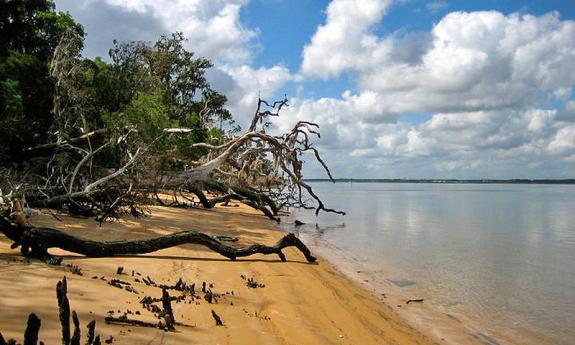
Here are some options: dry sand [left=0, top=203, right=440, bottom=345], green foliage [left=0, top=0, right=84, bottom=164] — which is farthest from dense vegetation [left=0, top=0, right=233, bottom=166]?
dry sand [left=0, top=203, right=440, bottom=345]

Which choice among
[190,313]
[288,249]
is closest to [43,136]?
[288,249]

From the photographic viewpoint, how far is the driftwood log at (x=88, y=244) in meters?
6.83

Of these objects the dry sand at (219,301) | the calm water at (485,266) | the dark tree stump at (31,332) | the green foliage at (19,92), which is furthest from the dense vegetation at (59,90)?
the dark tree stump at (31,332)

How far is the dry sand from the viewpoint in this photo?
15.2 ft

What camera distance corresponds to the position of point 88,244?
25.3 ft

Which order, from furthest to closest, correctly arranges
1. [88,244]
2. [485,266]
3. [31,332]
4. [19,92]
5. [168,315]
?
1. [485,266]
2. [19,92]
3. [88,244]
4. [168,315]
5. [31,332]

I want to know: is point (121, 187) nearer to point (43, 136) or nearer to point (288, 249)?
point (43, 136)

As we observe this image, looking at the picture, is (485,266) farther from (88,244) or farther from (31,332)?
(31,332)

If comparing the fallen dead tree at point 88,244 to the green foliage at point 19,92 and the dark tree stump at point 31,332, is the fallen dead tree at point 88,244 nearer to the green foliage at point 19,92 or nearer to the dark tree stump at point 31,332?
the dark tree stump at point 31,332

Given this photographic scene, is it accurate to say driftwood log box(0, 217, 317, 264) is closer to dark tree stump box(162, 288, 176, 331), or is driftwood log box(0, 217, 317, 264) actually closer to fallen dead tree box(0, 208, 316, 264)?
fallen dead tree box(0, 208, 316, 264)

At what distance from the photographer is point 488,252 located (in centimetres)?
1694

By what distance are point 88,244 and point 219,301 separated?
282cm

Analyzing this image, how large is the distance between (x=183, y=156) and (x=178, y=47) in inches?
641

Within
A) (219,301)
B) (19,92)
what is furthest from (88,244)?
(19,92)
